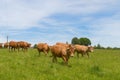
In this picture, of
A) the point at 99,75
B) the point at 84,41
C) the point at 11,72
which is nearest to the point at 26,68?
the point at 11,72

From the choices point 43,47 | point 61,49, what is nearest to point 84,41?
point 43,47

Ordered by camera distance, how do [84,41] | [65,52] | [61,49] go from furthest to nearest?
[84,41], [61,49], [65,52]

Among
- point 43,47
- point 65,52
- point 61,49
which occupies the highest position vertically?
point 43,47

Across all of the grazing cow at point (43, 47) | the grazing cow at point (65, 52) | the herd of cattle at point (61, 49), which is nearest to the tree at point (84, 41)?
the herd of cattle at point (61, 49)

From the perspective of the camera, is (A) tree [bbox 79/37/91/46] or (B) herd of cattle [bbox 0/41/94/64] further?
(A) tree [bbox 79/37/91/46]

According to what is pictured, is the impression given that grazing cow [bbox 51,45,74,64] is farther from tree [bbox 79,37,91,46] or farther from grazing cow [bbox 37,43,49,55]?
tree [bbox 79,37,91,46]

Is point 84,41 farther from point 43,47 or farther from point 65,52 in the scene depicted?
point 65,52

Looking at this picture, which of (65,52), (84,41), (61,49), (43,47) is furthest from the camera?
(84,41)

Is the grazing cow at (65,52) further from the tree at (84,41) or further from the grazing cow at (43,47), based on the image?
the tree at (84,41)

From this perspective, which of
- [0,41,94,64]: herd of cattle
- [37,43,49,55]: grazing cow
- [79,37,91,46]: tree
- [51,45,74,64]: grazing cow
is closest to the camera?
[51,45,74,64]: grazing cow

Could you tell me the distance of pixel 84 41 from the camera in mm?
135125

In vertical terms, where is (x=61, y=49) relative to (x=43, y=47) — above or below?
below

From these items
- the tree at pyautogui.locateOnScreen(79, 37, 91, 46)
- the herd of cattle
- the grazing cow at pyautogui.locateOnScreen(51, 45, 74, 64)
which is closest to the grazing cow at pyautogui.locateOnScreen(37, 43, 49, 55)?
the herd of cattle

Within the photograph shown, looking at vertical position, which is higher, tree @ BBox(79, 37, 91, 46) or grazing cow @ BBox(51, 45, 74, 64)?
tree @ BBox(79, 37, 91, 46)
